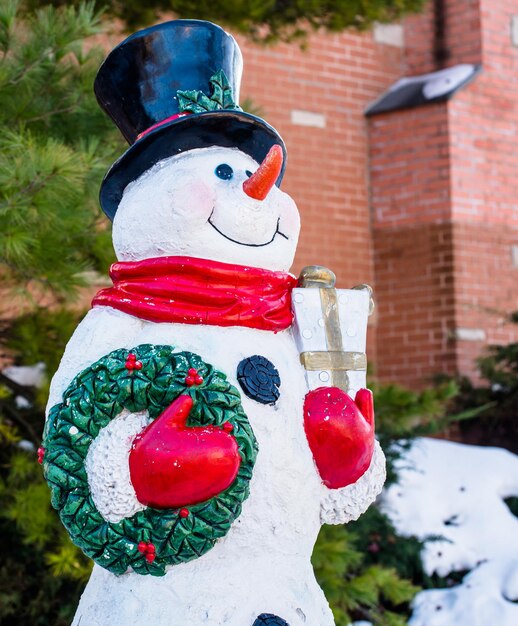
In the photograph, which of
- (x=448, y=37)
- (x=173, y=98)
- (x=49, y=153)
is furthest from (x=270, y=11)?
(x=448, y=37)

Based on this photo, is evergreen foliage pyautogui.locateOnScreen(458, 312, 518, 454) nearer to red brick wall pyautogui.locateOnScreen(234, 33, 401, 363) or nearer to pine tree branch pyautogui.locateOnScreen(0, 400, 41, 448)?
red brick wall pyautogui.locateOnScreen(234, 33, 401, 363)

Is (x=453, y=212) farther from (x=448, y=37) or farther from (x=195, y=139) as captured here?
(x=195, y=139)

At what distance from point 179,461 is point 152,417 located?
0.60 ft

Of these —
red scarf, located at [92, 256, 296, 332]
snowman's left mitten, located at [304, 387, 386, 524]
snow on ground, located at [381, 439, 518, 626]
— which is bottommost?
snow on ground, located at [381, 439, 518, 626]

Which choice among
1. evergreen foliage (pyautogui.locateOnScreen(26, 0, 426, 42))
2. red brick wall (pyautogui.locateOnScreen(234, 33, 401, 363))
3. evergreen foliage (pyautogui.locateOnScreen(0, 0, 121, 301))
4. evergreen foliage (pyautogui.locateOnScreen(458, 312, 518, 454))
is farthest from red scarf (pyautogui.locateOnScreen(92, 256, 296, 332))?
red brick wall (pyautogui.locateOnScreen(234, 33, 401, 363))

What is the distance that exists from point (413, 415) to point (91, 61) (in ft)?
7.47

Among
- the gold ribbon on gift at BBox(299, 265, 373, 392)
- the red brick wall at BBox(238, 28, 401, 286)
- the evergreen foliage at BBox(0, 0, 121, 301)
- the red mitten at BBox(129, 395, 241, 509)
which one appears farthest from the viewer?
the red brick wall at BBox(238, 28, 401, 286)

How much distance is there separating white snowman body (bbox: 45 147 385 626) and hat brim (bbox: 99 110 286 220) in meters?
0.03

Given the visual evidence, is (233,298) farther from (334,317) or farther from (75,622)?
(75,622)

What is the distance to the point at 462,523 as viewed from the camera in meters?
6.46

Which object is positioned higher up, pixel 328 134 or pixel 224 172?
pixel 224 172

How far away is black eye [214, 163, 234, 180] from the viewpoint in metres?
2.90

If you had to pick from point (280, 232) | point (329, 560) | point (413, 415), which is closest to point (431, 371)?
point (413, 415)

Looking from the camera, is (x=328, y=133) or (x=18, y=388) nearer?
(x=18, y=388)
